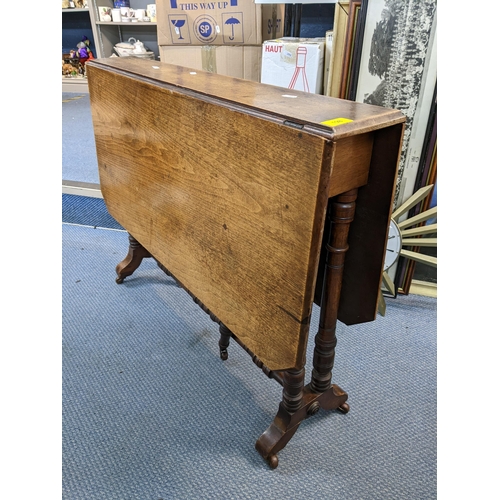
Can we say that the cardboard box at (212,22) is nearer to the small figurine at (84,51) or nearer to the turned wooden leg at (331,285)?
the turned wooden leg at (331,285)

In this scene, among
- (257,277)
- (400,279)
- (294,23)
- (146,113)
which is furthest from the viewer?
(294,23)

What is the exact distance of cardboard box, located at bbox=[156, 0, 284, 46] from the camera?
1.79 m

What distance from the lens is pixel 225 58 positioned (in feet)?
6.27

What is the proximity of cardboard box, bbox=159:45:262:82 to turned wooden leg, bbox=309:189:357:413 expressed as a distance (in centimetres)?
124

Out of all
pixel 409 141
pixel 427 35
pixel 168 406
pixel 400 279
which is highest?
pixel 427 35

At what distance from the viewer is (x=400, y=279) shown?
5.53ft

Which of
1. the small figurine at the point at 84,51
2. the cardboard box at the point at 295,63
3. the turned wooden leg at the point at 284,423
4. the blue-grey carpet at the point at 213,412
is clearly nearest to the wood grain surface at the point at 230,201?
the turned wooden leg at the point at 284,423

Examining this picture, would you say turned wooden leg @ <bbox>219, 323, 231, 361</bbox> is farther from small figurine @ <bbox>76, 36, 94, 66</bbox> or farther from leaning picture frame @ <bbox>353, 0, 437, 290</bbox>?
small figurine @ <bbox>76, 36, 94, 66</bbox>

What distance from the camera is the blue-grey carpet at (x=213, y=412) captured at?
1.03 m

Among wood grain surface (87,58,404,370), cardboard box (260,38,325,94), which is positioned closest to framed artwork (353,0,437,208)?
cardboard box (260,38,325,94)

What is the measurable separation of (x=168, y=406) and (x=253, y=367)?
0.97ft

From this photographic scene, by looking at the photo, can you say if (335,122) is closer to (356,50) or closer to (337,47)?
(356,50)

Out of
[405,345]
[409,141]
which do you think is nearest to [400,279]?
[405,345]

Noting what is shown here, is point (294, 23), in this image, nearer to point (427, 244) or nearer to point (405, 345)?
point (427, 244)
